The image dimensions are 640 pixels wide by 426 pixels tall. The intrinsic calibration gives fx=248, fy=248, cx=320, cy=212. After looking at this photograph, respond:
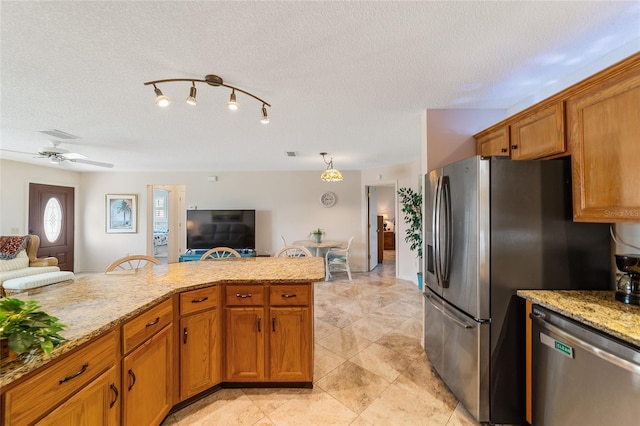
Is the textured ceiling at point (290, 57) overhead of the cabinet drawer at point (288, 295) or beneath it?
overhead

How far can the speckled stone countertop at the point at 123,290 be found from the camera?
1011 millimetres

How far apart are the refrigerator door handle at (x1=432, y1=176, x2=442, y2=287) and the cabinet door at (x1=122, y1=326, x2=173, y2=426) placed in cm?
197

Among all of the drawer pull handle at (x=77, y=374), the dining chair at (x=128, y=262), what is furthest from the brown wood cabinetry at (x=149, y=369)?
the dining chair at (x=128, y=262)

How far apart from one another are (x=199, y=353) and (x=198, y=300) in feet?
1.26

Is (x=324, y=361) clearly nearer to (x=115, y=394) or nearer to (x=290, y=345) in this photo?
(x=290, y=345)

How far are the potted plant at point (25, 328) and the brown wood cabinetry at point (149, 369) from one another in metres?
0.35

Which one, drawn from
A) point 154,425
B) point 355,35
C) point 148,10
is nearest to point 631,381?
point 355,35

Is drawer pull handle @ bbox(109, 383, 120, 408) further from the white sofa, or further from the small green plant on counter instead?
the white sofa

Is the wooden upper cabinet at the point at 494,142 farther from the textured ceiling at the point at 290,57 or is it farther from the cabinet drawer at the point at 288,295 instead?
the cabinet drawer at the point at 288,295

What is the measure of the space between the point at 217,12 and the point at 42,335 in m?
1.57

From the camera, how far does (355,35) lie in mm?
1415

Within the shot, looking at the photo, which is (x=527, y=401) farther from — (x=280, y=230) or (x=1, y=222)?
(x=1, y=222)

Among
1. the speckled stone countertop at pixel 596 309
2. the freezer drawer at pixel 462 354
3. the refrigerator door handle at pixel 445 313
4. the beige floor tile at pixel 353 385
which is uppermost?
the speckled stone countertop at pixel 596 309

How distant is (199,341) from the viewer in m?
1.77
